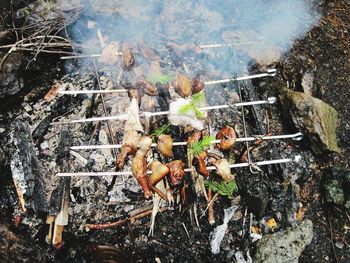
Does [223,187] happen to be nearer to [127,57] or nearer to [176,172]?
[176,172]

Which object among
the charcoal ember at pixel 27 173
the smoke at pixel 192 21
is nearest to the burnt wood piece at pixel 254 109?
the smoke at pixel 192 21

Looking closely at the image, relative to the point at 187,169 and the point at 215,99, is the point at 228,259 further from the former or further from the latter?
the point at 215,99

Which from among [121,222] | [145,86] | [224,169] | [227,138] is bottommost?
[121,222]

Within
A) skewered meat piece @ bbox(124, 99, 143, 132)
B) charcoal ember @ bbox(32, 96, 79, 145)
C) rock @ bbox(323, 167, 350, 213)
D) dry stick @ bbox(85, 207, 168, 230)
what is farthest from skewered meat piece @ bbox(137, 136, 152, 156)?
rock @ bbox(323, 167, 350, 213)

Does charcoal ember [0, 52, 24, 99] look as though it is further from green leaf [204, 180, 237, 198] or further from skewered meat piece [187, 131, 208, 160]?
green leaf [204, 180, 237, 198]

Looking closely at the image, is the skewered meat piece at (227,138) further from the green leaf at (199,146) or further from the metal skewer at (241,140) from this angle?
the green leaf at (199,146)

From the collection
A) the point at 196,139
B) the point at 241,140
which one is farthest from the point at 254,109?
the point at 196,139
